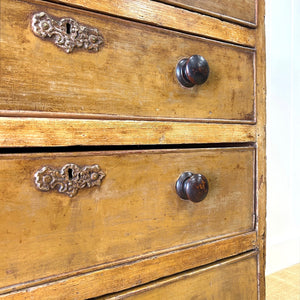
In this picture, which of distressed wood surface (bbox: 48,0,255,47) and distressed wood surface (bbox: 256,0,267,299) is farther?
distressed wood surface (bbox: 256,0,267,299)

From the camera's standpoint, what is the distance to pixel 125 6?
1.46ft

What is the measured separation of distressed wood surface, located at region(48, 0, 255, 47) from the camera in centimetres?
43

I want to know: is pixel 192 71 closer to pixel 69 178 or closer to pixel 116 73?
pixel 116 73

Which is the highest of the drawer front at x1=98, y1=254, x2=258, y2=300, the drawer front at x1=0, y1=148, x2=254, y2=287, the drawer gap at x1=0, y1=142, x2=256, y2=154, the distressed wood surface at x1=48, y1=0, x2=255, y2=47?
the distressed wood surface at x1=48, y1=0, x2=255, y2=47

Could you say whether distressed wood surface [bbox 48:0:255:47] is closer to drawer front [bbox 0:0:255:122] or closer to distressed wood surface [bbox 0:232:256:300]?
drawer front [bbox 0:0:255:122]

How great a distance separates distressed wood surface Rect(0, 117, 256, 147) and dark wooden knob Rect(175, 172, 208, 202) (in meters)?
0.06

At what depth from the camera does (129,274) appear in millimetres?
463

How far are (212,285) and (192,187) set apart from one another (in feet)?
0.61
